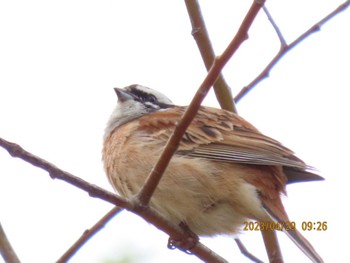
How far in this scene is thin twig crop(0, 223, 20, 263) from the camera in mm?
3557

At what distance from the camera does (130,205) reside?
3.64 metres

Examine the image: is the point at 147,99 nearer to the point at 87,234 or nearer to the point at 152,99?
the point at 152,99

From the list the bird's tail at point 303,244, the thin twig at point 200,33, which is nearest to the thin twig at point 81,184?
the bird's tail at point 303,244

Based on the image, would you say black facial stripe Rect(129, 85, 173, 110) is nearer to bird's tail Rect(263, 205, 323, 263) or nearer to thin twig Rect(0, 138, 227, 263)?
bird's tail Rect(263, 205, 323, 263)

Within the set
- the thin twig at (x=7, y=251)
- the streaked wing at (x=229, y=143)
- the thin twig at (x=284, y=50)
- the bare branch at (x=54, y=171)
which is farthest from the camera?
the streaked wing at (x=229, y=143)

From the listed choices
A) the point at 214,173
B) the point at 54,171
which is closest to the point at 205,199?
the point at 214,173

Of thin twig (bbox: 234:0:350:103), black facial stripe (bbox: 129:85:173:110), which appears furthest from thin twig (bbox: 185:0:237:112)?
black facial stripe (bbox: 129:85:173:110)

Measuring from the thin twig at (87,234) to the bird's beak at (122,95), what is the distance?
219 centimetres

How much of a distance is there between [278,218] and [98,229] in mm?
1333

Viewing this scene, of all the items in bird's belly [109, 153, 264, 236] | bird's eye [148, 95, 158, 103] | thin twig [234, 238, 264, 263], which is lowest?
thin twig [234, 238, 264, 263]

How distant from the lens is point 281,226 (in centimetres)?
457

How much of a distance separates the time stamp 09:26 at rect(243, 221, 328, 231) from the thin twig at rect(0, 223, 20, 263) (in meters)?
1.86

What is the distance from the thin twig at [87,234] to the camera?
153 inches

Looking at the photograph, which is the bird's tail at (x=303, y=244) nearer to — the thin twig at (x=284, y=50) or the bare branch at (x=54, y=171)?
the thin twig at (x=284, y=50)
